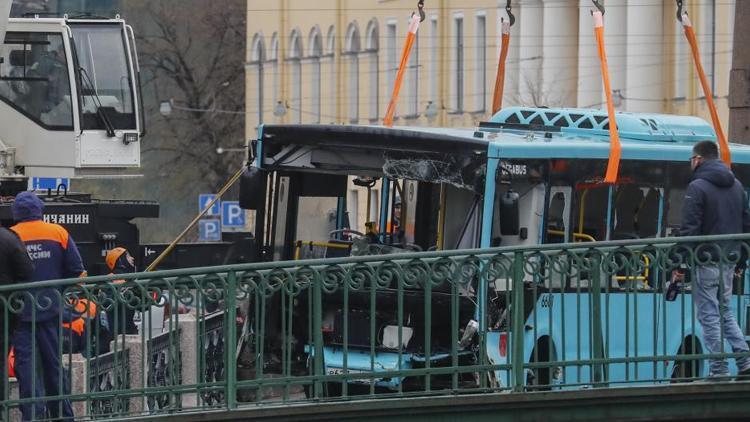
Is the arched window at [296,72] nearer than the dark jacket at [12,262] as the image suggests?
No

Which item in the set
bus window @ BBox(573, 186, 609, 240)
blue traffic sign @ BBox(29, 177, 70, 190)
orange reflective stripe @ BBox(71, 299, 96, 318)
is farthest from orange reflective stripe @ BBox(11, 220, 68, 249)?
blue traffic sign @ BBox(29, 177, 70, 190)

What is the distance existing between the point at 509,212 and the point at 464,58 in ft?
151

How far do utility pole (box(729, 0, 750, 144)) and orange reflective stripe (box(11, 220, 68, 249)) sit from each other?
7442 millimetres

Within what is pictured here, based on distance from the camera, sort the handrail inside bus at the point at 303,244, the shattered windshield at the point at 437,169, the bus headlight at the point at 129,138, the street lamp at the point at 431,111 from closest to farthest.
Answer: the shattered windshield at the point at 437,169
the handrail inside bus at the point at 303,244
the bus headlight at the point at 129,138
the street lamp at the point at 431,111

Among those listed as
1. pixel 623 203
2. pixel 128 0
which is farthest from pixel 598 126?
pixel 128 0

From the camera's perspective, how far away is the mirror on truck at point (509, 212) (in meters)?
15.9

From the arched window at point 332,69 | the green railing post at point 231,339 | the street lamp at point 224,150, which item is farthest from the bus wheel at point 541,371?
the street lamp at point 224,150

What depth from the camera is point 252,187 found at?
17547 millimetres

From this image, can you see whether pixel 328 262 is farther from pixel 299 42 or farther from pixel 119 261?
pixel 299 42

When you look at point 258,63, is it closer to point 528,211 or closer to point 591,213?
point 591,213

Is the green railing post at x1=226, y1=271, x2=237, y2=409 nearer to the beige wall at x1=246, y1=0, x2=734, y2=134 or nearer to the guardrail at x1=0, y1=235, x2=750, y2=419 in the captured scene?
the guardrail at x1=0, y1=235, x2=750, y2=419

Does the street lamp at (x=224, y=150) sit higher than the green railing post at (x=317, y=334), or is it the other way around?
the street lamp at (x=224, y=150)

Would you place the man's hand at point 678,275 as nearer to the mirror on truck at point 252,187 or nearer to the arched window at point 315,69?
the mirror on truck at point 252,187

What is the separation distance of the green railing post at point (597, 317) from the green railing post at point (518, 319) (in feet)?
1.61
